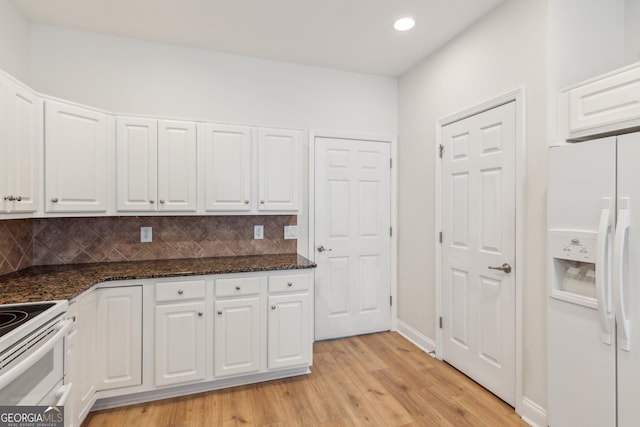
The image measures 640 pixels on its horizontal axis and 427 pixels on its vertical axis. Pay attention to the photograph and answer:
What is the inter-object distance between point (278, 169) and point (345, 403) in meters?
1.91

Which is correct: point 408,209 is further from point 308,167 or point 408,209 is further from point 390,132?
point 308,167

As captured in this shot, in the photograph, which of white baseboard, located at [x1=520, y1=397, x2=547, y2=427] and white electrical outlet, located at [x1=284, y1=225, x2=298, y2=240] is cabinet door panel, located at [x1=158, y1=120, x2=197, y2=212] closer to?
white electrical outlet, located at [x1=284, y1=225, x2=298, y2=240]

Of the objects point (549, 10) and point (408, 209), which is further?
point (408, 209)

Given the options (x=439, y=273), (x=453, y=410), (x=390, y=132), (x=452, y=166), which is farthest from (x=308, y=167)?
(x=453, y=410)

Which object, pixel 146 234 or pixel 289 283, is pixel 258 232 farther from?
pixel 146 234

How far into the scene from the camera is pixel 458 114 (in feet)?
8.64

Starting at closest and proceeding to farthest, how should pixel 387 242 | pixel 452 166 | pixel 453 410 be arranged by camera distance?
pixel 453 410 < pixel 452 166 < pixel 387 242

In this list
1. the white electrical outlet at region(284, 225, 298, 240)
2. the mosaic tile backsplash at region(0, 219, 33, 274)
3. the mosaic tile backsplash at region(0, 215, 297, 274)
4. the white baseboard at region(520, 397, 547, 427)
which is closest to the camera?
the white baseboard at region(520, 397, 547, 427)

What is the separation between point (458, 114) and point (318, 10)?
4.55 ft

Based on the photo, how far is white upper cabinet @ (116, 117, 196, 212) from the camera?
2412mm

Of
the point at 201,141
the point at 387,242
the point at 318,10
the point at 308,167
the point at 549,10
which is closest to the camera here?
the point at 549,10

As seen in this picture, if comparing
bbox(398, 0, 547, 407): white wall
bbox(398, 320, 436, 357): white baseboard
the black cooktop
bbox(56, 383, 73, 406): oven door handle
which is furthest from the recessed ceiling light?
bbox(56, 383, 73, 406): oven door handle

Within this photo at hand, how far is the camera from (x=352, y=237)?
339cm

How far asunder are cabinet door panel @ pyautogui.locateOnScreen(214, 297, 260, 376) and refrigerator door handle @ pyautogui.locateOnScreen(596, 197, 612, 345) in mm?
2076
